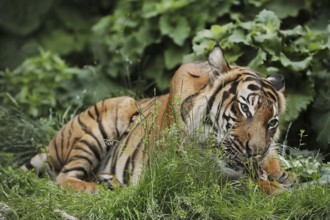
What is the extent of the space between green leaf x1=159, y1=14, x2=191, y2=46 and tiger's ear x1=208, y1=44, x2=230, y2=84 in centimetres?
232

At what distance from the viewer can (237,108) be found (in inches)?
267

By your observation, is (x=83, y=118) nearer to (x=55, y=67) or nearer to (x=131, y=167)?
(x=131, y=167)

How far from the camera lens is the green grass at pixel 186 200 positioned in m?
6.11

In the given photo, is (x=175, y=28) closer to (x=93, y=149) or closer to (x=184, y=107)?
(x=93, y=149)

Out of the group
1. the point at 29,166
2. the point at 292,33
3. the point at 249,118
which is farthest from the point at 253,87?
the point at 29,166

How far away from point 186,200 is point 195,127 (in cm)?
86

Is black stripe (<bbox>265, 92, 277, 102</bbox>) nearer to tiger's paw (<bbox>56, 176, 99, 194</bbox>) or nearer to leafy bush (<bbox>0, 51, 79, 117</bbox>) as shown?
tiger's paw (<bbox>56, 176, 99, 194</bbox>)

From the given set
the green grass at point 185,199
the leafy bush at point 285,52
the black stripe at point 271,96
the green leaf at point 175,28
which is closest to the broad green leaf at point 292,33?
the leafy bush at point 285,52

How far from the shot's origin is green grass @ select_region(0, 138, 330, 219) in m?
6.11

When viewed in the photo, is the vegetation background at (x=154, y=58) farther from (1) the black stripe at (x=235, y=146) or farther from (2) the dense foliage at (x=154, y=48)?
(1) the black stripe at (x=235, y=146)

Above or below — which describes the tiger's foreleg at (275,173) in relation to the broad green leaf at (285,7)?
below

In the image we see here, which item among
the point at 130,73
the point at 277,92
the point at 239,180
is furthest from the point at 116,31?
the point at 239,180

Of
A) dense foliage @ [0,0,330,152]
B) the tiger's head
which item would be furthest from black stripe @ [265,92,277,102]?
dense foliage @ [0,0,330,152]

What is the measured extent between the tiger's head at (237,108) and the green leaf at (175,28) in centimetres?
227
